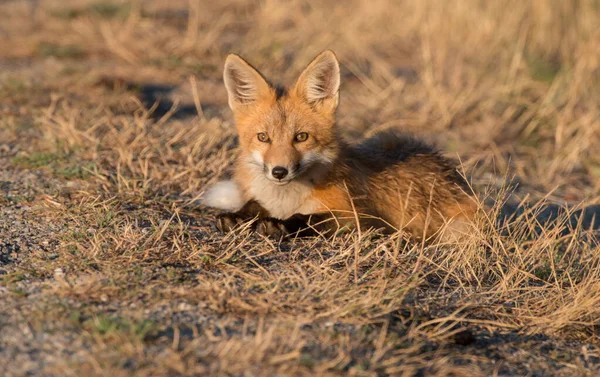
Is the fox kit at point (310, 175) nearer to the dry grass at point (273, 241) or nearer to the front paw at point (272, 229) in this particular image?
the front paw at point (272, 229)

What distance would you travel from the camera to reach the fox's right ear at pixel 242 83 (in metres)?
4.73

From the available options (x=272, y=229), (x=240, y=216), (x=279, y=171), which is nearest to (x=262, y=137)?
(x=279, y=171)

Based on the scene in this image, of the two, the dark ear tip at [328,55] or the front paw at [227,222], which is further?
the dark ear tip at [328,55]

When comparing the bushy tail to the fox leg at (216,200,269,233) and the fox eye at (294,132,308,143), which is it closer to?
the fox leg at (216,200,269,233)

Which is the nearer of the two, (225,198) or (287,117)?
(287,117)

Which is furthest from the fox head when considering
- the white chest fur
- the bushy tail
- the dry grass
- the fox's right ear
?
the dry grass

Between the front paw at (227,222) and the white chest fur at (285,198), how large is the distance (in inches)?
11.7

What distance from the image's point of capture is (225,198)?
496 centimetres

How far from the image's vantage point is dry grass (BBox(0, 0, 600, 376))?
324 centimetres

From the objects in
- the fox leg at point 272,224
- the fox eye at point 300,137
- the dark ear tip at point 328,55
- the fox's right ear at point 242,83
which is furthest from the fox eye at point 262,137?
the dark ear tip at point 328,55

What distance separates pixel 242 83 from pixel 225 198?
2.50 feet

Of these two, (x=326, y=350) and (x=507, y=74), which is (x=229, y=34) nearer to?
(x=507, y=74)

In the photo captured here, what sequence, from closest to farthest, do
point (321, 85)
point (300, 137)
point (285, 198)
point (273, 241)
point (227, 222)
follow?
point (273, 241) → point (227, 222) → point (300, 137) → point (285, 198) → point (321, 85)

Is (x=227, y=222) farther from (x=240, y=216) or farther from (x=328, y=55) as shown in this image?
(x=328, y=55)
